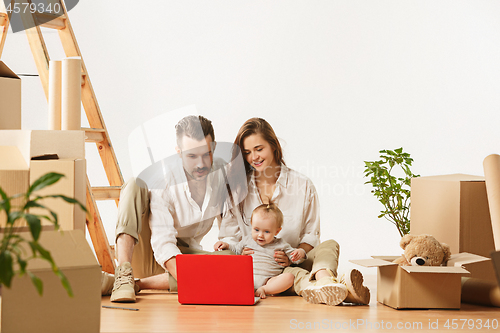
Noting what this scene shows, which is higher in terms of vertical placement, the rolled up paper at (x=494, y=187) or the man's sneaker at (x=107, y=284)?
the rolled up paper at (x=494, y=187)

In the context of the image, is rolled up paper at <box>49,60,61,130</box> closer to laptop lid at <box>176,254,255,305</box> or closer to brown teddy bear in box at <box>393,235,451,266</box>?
laptop lid at <box>176,254,255,305</box>

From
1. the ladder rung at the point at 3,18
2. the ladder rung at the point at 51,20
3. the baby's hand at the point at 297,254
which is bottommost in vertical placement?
the baby's hand at the point at 297,254

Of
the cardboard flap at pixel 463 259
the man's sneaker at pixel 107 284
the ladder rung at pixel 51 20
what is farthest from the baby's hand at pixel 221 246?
the ladder rung at pixel 51 20

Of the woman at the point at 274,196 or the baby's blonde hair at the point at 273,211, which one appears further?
the woman at the point at 274,196

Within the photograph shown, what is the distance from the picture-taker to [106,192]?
1986 millimetres

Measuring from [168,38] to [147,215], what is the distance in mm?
991

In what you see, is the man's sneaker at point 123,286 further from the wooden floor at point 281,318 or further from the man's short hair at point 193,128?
the man's short hair at point 193,128

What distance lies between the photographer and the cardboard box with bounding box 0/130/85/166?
4.38 feet

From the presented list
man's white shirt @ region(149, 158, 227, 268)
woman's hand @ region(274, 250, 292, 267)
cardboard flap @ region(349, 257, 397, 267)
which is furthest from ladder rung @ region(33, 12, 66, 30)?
cardboard flap @ region(349, 257, 397, 267)

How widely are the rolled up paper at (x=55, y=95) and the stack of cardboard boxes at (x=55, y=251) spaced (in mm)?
189

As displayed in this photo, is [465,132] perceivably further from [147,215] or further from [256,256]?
[147,215]

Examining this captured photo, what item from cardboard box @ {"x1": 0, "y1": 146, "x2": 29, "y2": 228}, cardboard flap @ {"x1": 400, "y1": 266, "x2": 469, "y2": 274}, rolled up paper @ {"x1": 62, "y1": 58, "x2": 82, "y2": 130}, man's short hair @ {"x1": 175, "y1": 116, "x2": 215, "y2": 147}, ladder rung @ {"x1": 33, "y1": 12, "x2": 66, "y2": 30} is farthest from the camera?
ladder rung @ {"x1": 33, "y1": 12, "x2": 66, "y2": 30}

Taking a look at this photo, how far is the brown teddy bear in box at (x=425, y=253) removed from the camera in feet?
5.10

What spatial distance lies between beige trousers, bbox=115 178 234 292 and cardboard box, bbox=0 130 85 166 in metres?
0.35
